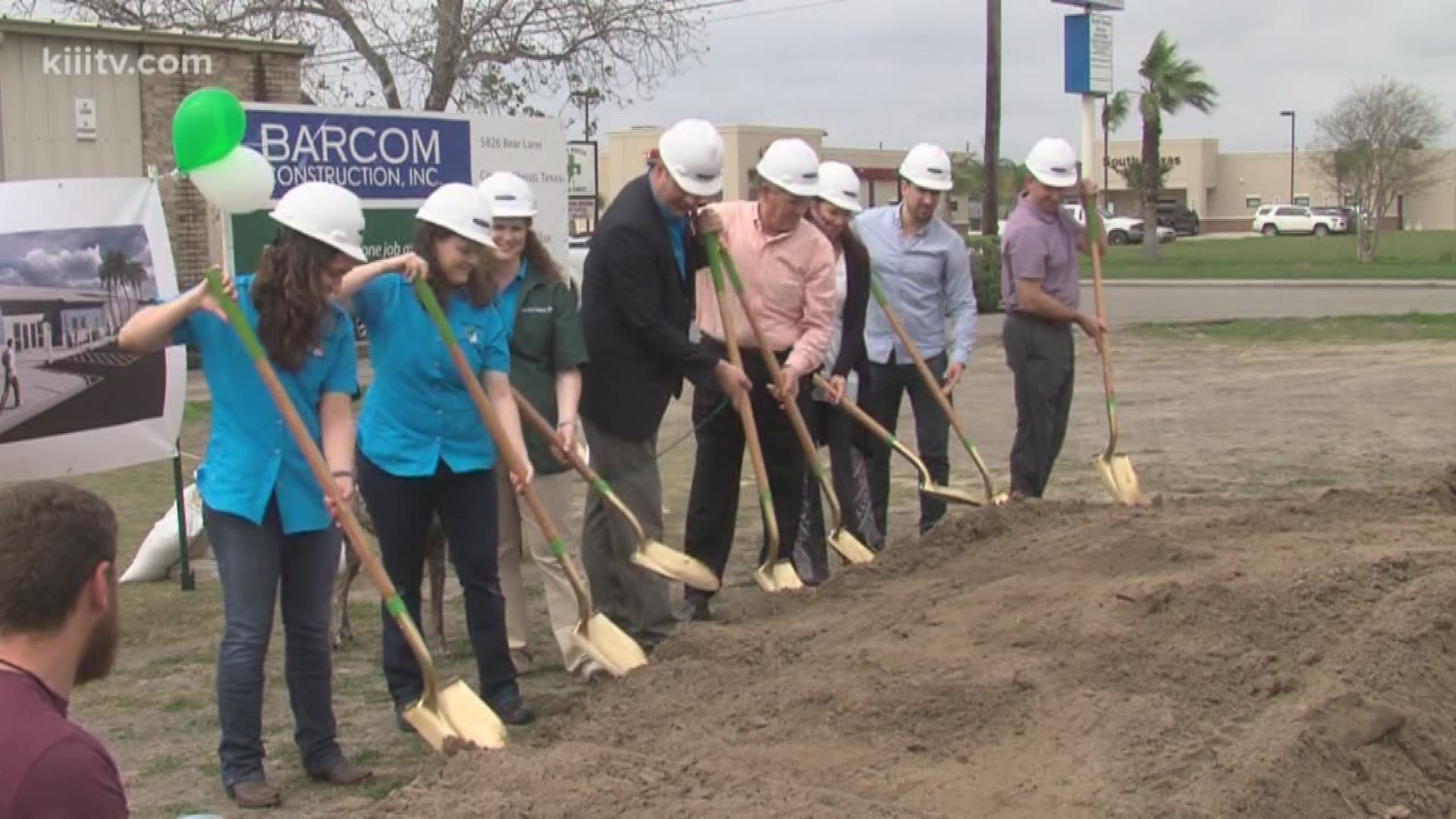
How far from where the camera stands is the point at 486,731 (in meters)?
4.94

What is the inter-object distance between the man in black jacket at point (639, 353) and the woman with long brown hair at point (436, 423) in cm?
76

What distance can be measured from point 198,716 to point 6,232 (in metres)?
2.30

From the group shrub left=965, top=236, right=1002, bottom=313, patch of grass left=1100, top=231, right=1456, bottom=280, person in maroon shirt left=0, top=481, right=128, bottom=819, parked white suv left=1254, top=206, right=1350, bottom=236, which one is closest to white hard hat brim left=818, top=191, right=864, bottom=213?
person in maroon shirt left=0, top=481, right=128, bottom=819

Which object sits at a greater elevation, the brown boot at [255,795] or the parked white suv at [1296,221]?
the parked white suv at [1296,221]

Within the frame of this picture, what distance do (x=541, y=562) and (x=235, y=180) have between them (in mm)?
2240

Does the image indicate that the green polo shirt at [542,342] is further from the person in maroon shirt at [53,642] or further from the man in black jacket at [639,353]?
the person in maroon shirt at [53,642]

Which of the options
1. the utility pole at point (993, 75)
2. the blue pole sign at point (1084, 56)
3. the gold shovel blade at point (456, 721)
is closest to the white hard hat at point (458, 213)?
the gold shovel blade at point (456, 721)

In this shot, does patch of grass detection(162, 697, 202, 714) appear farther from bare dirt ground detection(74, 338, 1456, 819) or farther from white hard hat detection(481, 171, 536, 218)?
white hard hat detection(481, 171, 536, 218)

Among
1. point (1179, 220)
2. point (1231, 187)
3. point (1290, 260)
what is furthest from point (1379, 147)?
point (1231, 187)

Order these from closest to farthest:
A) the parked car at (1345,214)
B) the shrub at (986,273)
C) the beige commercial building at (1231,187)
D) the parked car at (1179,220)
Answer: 1. the shrub at (986,273)
2. the parked car at (1345,214)
3. the parked car at (1179,220)
4. the beige commercial building at (1231,187)

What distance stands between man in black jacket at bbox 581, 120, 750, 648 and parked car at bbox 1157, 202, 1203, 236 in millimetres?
74540

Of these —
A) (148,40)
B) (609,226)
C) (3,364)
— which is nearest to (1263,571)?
(609,226)

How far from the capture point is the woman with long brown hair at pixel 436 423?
5.43 m

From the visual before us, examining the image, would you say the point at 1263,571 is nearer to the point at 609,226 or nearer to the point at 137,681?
the point at 609,226
